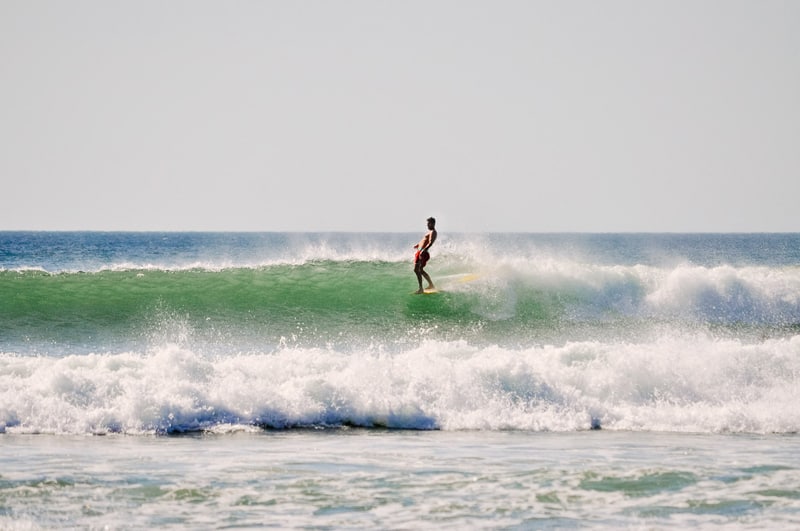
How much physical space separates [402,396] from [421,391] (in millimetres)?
324

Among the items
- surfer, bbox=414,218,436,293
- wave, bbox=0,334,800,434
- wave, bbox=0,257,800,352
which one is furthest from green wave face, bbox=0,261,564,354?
wave, bbox=0,334,800,434

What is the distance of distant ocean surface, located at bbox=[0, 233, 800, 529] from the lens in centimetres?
888

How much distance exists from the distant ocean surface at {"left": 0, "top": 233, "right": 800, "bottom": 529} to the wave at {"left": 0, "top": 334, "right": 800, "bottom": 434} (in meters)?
0.04

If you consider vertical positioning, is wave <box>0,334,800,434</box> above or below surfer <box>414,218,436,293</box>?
below

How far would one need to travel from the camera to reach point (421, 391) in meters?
13.8

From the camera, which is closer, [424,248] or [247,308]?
[424,248]

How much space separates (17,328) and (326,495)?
12223 mm

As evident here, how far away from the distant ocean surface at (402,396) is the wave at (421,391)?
0.04m

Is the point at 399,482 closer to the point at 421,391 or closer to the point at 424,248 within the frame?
the point at 421,391

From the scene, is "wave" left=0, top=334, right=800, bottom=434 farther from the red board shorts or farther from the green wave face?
the red board shorts

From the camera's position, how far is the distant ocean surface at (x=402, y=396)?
8875 millimetres

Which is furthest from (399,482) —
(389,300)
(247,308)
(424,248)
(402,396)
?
(247,308)

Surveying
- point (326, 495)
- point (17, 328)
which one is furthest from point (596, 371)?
point (17, 328)

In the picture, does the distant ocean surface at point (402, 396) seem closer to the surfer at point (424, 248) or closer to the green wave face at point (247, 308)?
the green wave face at point (247, 308)
